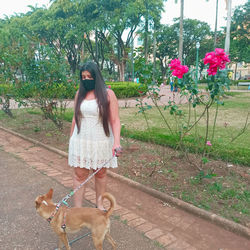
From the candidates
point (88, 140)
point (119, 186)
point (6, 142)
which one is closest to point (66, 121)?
point (6, 142)

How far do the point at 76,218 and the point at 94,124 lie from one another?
98cm

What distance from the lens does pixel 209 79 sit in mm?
3414

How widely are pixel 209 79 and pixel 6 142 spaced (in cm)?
550

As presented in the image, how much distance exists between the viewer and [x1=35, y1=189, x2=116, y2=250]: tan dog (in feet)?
7.19

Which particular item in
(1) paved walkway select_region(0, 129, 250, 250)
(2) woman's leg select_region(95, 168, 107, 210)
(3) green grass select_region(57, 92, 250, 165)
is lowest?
(1) paved walkway select_region(0, 129, 250, 250)

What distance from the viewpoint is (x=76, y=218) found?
224 cm

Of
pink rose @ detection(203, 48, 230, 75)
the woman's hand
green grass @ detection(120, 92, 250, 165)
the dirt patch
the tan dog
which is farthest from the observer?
green grass @ detection(120, 92, 250, 165)

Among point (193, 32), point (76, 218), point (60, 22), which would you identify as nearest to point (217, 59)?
point (76, 218)

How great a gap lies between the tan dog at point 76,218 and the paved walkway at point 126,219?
42 centimetres

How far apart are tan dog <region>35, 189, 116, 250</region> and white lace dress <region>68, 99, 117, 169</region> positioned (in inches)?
22.8

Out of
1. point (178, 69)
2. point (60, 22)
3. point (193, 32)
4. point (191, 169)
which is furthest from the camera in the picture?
point (193, 32)

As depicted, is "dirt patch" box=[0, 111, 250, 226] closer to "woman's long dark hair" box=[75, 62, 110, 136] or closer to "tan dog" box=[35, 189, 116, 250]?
"tan dog" box=[35, 189, 116, 250]

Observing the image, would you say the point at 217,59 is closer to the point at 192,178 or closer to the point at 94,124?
the point at 94,124

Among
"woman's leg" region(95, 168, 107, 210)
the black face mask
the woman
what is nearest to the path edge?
"woman's leg" region(95, 168, 107, 210)
